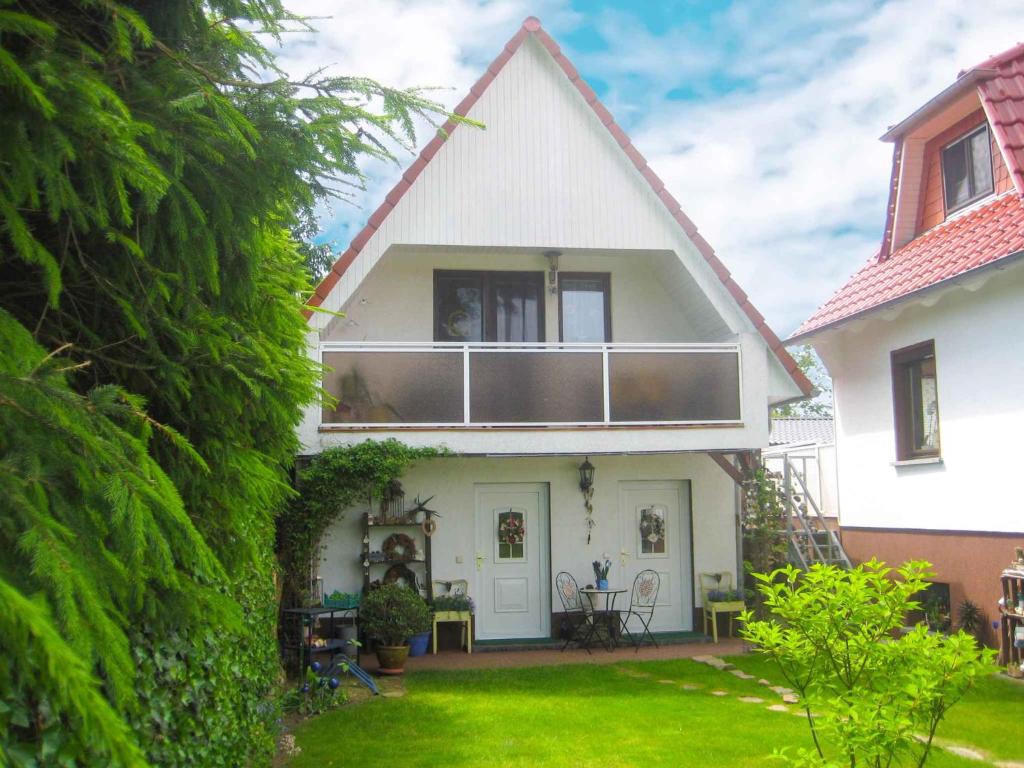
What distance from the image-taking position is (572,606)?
1372 centimetres

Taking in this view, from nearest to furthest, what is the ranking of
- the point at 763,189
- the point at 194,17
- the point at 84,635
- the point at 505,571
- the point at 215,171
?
the point at 84,635 → the point at 215,171 → the point at 194,17 → the point at 505,571 → the point at 763,189

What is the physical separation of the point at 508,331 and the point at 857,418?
5.65 meters

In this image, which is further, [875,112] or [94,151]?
[875,112]

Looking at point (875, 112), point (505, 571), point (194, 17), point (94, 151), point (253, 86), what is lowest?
point (505, 571)

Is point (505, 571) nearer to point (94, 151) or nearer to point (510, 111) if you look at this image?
point (510, 111)

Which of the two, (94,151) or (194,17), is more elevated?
(194,17)

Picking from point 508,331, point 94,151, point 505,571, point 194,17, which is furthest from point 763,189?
point 94,151

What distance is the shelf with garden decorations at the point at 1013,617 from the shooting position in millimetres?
10148

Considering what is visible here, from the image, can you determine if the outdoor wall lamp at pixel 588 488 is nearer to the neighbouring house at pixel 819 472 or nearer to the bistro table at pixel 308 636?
the neighbouring house at pixel 819 472

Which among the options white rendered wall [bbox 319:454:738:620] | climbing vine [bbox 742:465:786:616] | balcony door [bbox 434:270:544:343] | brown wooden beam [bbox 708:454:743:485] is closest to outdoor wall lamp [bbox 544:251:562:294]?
balcony door [bbox 434:270:544:343]

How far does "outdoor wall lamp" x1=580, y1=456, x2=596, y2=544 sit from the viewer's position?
13789 mm

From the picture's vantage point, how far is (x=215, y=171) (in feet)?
13.3

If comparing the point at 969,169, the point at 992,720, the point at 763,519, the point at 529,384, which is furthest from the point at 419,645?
the point at 969,169

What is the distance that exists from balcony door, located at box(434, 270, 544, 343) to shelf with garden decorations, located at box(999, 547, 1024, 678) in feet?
22.8
